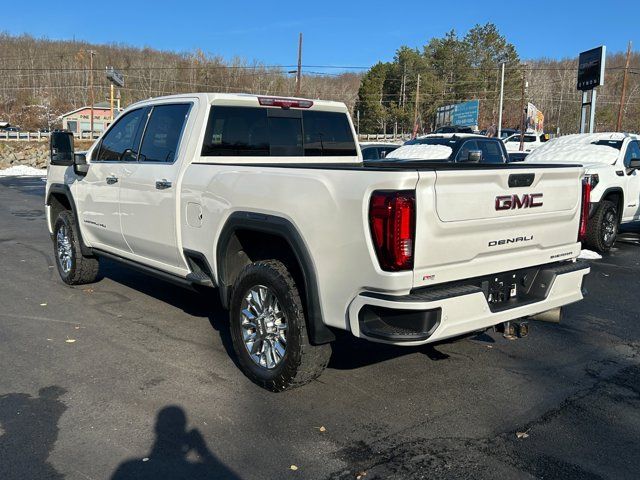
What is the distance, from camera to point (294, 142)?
551 cm

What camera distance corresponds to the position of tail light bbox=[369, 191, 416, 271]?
10.3ft

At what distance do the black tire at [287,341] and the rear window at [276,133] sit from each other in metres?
1.32

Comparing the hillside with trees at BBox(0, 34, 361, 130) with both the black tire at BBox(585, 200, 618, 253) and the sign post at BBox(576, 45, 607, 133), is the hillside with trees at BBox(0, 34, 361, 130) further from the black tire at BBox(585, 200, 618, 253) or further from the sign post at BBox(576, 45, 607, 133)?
the black tire at BBox(585, 200, 618, 253)

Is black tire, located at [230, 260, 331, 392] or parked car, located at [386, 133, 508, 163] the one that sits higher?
parked car, located at [386, 133, 508, 163]

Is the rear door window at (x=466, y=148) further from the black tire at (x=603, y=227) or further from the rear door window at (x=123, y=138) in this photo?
the rear door window at (x=123, y=138)

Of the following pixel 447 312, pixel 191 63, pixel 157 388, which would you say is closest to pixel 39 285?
pixel 157 388

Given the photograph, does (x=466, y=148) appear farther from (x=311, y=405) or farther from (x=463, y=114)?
(x=463, y=114)

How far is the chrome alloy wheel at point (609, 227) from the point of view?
9.73 m

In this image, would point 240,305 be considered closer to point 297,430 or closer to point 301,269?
point 301,269

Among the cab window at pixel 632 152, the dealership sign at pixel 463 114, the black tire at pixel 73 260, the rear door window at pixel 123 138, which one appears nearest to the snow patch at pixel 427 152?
the cab window at pixel 632 152

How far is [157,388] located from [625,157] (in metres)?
9.36

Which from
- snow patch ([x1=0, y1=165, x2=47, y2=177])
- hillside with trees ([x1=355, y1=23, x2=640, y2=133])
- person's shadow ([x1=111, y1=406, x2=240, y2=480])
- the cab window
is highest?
hillside with trees ([x1=355, y1=23, x2=640, y2=133])

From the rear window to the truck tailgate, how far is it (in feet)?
7.43

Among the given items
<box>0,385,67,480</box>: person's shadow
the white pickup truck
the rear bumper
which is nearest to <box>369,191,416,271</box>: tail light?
the white pickup truck
